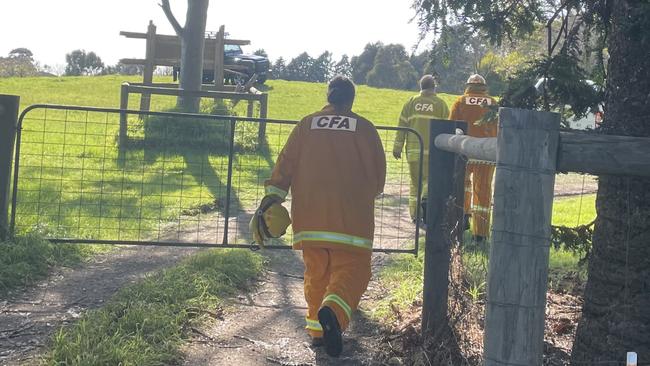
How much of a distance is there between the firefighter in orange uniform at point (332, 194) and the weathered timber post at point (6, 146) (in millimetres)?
2843

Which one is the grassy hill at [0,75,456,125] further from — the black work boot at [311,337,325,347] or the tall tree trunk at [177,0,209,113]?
the black work boot at [311,337,325,347]

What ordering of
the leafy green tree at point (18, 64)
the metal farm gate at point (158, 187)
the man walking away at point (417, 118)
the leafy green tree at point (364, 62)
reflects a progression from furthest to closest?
the leafy green tree at point (364, 62) → the leafy green tree at point (18, 64) → the man walking away at point (417, 118) → the metal farm gate at point (158, 187)

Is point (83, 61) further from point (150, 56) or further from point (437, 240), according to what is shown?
point (437, 240)

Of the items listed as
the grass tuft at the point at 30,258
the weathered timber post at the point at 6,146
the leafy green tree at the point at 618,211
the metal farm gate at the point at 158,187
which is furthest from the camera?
the metal farm gate at the point at 158,187

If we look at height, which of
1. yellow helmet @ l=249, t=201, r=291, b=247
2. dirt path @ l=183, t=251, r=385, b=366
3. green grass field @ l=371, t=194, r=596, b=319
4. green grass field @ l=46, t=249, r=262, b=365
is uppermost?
yellow helmet @ l=249, t=201, r=291, b=247

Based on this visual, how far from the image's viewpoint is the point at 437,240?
5074 mm

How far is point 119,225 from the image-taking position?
29.1ft

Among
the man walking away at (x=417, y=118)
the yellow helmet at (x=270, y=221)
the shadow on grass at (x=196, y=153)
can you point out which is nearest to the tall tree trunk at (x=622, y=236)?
the yellow helmet at (x=270, y=221)

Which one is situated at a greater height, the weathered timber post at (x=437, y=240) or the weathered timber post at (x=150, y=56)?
the weathered timber post at (x=150, y=56)

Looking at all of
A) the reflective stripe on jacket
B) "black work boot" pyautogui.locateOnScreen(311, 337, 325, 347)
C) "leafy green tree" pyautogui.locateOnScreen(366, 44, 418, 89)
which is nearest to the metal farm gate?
the reflective stripe on jacket

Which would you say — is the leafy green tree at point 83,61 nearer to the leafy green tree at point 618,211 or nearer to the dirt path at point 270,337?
the dirt path at point 270,337

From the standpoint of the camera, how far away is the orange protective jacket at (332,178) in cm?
557

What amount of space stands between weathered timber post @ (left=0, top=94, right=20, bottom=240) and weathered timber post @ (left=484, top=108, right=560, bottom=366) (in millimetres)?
5591

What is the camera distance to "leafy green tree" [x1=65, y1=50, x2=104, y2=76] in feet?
182
